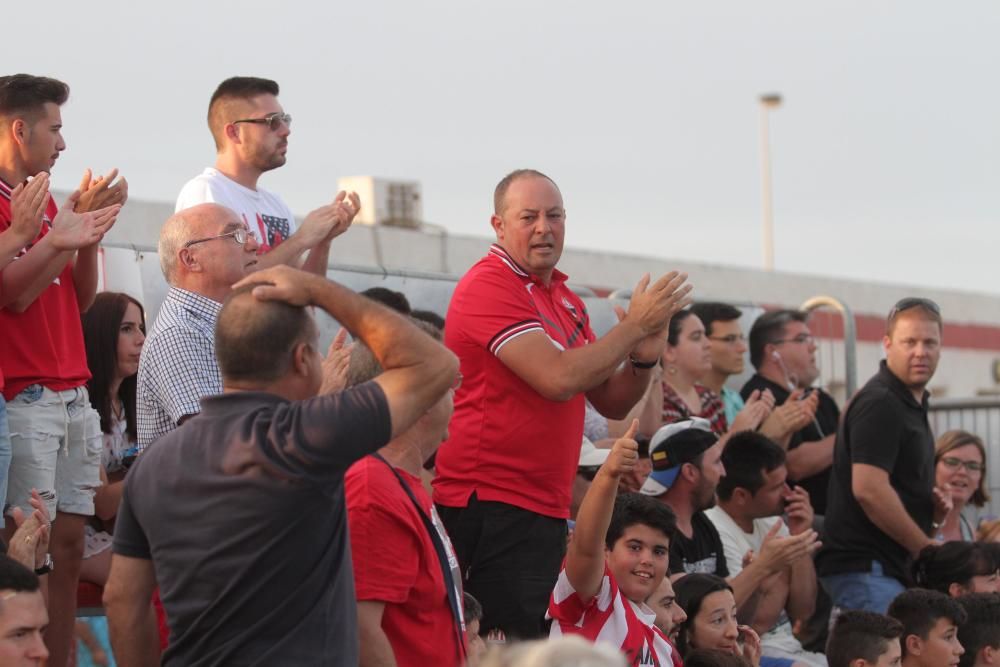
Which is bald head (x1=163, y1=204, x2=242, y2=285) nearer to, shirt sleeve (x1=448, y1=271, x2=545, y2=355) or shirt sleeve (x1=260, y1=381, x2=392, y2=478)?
shirt sleeve (x1=448, y1=271, x2=545, y2=355)

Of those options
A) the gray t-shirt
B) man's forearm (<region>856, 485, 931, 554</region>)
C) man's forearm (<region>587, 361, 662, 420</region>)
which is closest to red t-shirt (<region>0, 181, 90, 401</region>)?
the gray t-shirt

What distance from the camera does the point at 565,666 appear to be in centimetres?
230

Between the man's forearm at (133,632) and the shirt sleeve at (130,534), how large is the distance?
14cm

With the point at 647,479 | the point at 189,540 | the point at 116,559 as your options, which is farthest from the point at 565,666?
the point at 647,479

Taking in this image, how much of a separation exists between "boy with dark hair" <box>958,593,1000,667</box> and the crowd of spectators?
2 centimetres

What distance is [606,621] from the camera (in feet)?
17.7

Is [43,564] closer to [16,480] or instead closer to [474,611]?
[16,480]

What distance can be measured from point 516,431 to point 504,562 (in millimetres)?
468

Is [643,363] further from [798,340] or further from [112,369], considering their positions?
[798,340]

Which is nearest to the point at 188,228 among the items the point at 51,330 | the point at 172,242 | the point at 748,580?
the point at 172,242

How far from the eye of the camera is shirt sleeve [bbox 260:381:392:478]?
343 cm

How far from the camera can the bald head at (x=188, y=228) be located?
5180 mm

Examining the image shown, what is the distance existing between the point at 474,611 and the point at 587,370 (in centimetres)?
92

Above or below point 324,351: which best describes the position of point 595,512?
below
